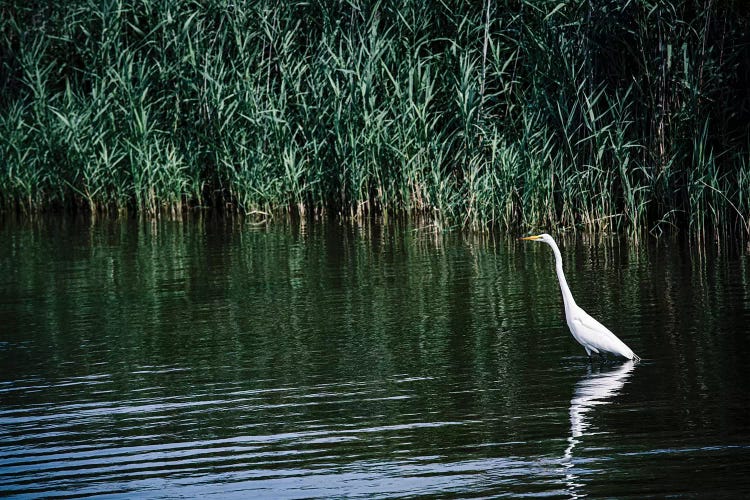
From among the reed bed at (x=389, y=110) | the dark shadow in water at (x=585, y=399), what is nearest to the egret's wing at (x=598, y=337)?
the dark shadow in water at (x=585, y=399)

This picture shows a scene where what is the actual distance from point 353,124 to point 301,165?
0.93 m

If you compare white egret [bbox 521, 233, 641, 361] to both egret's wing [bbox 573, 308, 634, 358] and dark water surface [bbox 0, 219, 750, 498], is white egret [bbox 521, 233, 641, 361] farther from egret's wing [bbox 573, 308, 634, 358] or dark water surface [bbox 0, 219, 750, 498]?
dark water surface [bbox 0, 219, 750, 498]

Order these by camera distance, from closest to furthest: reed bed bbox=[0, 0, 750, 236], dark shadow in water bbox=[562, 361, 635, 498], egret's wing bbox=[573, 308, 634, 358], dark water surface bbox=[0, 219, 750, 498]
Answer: dark shadow in water bbox=[562, 361, 635, 498] → dark water surface bbox=[0, 219, 750, 498] → egret's wing bbox=[573, 308, 634, 358] → reed bed bbox=[0, 0, 750, 236]

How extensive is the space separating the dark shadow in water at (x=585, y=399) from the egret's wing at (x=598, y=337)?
0.42 feet

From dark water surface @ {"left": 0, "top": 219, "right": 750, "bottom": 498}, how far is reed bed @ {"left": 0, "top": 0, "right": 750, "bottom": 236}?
881 mm

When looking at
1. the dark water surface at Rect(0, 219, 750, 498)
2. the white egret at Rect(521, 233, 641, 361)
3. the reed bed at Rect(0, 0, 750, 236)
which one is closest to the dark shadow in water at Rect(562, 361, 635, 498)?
the dark water surface at Rect(0, 219, 750, 498)

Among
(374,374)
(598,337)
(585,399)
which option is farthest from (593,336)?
(374,374)

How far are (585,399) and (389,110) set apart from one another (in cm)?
871

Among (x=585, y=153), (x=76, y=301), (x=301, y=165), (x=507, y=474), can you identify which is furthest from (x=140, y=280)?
(x=507, y=474)

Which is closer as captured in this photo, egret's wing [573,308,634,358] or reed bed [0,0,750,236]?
egret's wing [573,308,634,358]

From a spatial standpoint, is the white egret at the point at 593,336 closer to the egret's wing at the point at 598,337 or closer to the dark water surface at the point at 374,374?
the egret's wing at the point at 598,337

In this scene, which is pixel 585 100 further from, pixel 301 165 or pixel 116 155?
pixel 116 155

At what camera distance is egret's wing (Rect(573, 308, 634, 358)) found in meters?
7.55

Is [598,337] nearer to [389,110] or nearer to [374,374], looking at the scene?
[374,374]
